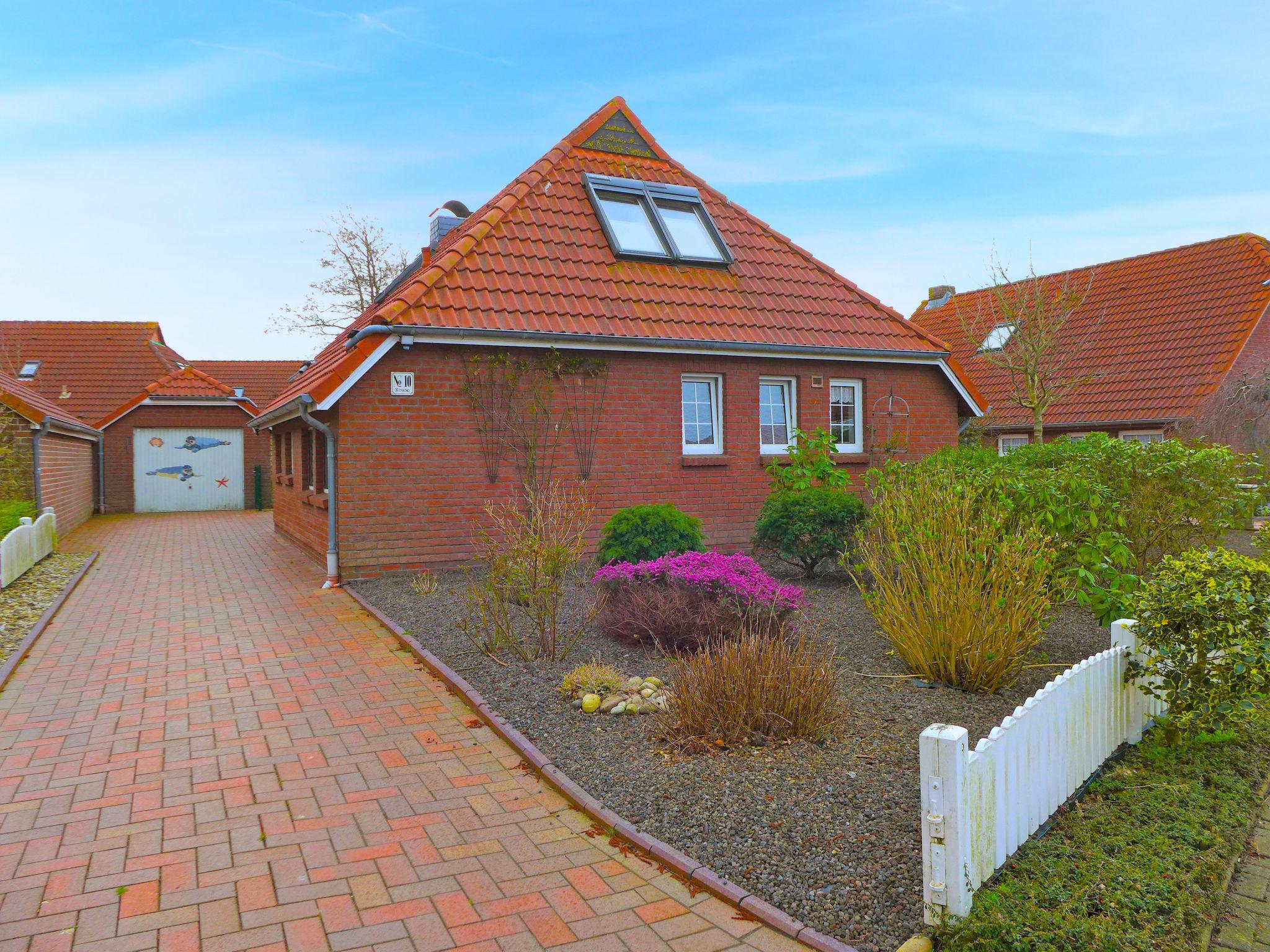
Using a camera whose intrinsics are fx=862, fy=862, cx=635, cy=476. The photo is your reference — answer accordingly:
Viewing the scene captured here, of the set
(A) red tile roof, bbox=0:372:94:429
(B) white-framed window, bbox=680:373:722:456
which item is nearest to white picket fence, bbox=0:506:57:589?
(A) red tile roof, bbox=0:372:94:429

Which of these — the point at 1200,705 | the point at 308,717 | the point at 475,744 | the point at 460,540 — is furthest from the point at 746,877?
the point at 460,540

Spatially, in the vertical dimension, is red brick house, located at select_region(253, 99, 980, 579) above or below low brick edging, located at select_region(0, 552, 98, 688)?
above

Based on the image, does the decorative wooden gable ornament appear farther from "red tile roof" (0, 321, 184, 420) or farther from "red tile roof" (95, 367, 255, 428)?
"red tile roof" (0, 321, 184, 420)

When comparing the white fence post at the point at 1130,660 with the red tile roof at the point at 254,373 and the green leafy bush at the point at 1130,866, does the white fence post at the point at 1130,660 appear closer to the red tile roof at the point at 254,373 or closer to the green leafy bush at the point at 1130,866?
the green leafy bush at the point at 1130,866

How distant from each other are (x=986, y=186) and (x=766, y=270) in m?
3.50

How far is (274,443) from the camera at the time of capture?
749 inches

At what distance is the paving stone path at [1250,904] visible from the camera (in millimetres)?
3229

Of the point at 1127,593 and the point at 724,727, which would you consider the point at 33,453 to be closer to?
the point at 724,727

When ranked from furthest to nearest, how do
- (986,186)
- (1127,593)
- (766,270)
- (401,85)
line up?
(766,270)
(986,186)
(401,85)
(1127,593)

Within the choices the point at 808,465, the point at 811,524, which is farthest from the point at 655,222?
the point at 811,524

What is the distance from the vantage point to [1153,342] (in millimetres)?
20391

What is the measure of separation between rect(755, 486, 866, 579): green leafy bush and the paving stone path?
233 inches

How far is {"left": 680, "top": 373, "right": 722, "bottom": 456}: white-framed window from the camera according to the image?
12.9 m

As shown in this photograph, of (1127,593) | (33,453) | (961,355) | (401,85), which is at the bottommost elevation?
(1127,593)
